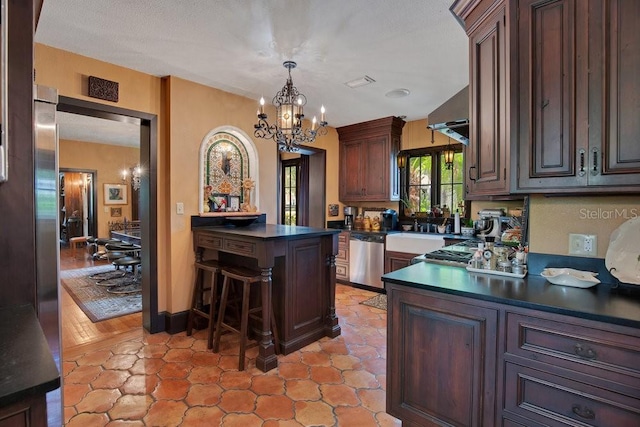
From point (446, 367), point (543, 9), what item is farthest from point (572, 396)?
point (543, 9)

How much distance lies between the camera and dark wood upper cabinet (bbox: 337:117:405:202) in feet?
15.9

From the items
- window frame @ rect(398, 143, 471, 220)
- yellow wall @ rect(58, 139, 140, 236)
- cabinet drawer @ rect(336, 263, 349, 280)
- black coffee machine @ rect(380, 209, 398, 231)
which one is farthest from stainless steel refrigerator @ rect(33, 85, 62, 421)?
yellow wall @ rect(58, 139, 140, 236)

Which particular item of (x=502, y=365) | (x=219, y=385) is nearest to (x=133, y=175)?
(x=219, y=385)

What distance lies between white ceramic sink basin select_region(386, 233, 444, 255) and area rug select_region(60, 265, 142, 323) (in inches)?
128

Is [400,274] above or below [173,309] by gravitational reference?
above

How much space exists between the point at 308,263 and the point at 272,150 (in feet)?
5.64

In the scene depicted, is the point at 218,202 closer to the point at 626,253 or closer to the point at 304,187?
the point at 304,187

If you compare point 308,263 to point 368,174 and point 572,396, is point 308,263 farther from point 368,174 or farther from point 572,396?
point 368,174

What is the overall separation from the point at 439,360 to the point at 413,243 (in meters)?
2.73

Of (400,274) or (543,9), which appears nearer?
(543,9)

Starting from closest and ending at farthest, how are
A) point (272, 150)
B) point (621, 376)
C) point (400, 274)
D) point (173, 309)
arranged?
point (621, 376) < point (400, 274) < point (173, 309) < point (272, 150)

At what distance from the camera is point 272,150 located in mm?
4055

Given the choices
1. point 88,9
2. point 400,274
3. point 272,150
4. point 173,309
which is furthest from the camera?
point 272,150

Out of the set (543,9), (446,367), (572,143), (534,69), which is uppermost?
(543,9)
